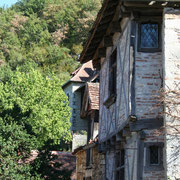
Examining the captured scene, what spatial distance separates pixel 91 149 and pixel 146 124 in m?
6.88

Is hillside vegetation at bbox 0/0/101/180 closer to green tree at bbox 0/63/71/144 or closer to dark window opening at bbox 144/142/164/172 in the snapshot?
green tree at bbox 0/63/71/144

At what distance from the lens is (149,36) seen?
9906mm

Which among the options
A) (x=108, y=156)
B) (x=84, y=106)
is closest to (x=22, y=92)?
(x=84, y=106)

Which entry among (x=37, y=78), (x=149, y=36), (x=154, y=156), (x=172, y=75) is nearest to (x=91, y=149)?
(x=154, y=156)

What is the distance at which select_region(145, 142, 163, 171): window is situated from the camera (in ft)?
29.9

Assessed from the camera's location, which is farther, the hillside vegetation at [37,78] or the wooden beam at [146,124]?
the hillside vegetation at [37,78]

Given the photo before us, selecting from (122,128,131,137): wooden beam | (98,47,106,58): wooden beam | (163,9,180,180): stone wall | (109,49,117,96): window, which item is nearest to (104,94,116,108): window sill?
(109,49,117,96): window

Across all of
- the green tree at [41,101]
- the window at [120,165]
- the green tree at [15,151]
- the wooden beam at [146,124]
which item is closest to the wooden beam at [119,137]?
the window at [120,165]

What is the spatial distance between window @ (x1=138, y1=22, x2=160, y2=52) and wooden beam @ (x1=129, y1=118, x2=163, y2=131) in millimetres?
1741

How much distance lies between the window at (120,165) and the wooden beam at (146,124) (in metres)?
1.78

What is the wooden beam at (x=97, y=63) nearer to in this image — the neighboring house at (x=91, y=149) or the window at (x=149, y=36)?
the neighboring house at (x=91, y=149)

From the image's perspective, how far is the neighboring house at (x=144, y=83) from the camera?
877 cm

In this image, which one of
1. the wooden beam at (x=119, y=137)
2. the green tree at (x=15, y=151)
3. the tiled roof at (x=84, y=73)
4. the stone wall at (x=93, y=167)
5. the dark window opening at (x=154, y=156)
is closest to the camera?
the dark window opening at (x=154, y=156)

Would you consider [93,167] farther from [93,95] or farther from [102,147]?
[93,95]
